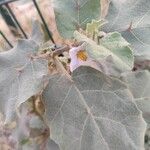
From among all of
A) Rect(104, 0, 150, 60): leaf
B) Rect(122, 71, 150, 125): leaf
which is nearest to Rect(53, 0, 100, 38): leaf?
Rect(104, 0, 150, 60): leaf

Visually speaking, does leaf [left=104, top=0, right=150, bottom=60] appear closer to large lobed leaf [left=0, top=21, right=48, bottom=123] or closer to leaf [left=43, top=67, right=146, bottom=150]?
leaf [left=43, top=67, right=146, bottom=150]

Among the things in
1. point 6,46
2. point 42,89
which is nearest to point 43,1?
point 6,46

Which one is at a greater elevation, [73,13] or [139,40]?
[73,13]

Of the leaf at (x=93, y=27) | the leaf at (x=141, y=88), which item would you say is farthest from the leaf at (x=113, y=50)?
the leaf at (x=141, y=88)

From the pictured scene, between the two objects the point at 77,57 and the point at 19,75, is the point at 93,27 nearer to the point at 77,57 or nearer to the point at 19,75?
the point at 77,57

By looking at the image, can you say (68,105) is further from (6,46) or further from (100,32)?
(6,46)

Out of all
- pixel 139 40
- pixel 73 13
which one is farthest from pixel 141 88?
pixel 73 13
